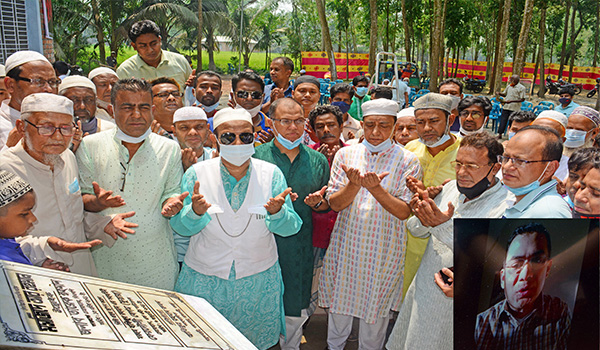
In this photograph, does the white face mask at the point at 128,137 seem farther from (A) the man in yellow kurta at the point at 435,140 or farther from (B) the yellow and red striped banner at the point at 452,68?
(B) the yellow and red striped banner at the point at 452,68

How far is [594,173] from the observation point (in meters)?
2.40

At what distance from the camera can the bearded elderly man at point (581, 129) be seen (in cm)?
445

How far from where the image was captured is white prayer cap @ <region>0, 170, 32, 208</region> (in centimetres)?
183

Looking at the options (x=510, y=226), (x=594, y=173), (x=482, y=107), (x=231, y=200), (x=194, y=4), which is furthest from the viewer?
(x=194, y=4)

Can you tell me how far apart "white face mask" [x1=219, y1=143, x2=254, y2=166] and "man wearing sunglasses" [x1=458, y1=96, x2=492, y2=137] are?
2795mm

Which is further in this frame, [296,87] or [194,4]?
[194,4]

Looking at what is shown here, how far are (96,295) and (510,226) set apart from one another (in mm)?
1596

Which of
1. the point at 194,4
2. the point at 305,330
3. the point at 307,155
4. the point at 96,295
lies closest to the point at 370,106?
the point at 307,155

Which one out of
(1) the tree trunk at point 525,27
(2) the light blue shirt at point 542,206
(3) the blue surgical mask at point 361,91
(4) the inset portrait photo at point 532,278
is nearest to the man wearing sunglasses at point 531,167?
(2) the light blue shirt at point 542,206

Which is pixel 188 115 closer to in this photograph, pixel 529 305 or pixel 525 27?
pixel 529 305

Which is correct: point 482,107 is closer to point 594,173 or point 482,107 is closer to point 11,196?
point 594,173

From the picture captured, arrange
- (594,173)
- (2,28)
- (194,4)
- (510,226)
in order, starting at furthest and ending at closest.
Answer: (194,4) < (2,28) < (594,173) < (510,226)

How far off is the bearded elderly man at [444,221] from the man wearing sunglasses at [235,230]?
877mm

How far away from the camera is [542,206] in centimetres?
229
